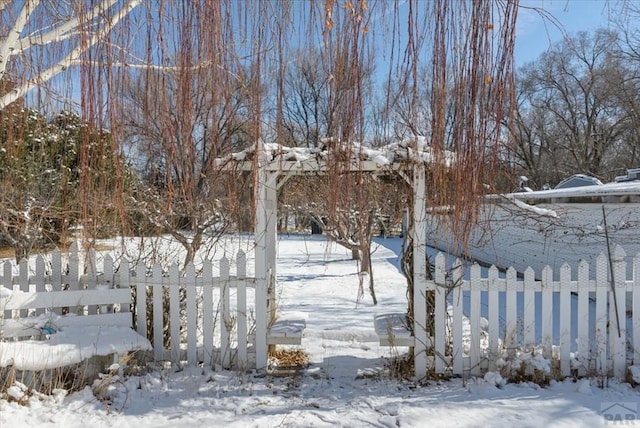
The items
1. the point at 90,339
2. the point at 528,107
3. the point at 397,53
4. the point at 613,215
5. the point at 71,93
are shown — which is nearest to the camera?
the point at 397,53

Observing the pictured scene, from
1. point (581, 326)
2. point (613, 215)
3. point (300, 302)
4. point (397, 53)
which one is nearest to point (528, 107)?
point (613, 215)

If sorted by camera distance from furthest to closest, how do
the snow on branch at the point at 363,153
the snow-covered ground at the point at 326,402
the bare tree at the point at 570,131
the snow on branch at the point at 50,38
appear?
the bare tree at the point at 570,131, the snow on branch at the point at 363,153, the snow-covered ground at the point at 326,402, the snow on branch at the point at 50,38

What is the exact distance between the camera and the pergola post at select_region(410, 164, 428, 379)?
312 cm

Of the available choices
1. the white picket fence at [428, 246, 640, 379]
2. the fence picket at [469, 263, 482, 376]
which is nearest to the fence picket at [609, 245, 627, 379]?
the white picket fence at [428, 246, 640, 379]

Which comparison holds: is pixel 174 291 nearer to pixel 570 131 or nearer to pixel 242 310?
pixel 242 310

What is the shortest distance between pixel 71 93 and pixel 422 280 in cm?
264

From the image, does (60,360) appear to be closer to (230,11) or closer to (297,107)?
(230,11)

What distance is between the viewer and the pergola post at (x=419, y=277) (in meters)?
3.12

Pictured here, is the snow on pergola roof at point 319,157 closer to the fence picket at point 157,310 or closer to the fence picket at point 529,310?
the fence picket at point 157,310

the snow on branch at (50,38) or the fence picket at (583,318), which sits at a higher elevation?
the snow on branch at (50,38)

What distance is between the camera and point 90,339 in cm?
285

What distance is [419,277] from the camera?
10.3 feet

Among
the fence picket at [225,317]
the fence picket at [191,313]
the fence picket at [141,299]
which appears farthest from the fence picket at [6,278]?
the fence picket at [225,317]

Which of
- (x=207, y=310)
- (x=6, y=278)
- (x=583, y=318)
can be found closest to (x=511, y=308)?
(x=583, y=318)
